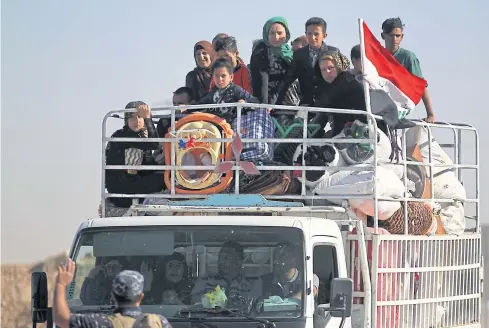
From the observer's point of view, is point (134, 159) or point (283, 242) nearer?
point (283, 242)

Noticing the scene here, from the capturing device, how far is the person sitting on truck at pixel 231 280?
8.64 meters

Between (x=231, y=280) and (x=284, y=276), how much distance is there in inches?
15.2

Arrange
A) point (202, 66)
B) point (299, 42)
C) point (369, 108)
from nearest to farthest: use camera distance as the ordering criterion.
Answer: point (369, 108), point (202, 66), point (299, 42)

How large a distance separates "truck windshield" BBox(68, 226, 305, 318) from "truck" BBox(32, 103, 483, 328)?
10 mm

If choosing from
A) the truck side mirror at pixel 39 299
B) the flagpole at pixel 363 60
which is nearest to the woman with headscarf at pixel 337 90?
the flagpole at pixel 363 60

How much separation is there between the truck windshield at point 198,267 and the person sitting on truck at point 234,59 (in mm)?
4080

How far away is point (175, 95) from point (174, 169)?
2.50 meters

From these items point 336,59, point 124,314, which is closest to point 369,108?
point 336,59

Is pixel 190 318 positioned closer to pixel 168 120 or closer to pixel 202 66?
pixel 168 120

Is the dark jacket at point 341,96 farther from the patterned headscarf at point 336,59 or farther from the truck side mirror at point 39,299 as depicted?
the truck side mirror at point 39,299

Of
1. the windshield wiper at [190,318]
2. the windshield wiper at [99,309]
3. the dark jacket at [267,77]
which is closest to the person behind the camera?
the windshield wiper at [190,318]

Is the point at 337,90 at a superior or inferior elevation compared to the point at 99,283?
superior

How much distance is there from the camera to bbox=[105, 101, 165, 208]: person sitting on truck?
10875 millimetres

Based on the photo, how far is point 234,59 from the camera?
12.9 metres
